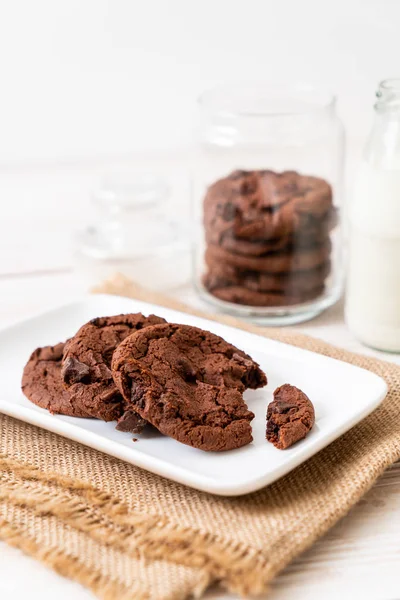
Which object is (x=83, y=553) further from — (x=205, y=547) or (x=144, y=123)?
(x=144, y=123)

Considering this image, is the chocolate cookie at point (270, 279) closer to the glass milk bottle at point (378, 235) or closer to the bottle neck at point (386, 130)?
the glass milk bottle at point (378, 235)

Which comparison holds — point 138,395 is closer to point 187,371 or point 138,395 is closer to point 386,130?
point 187,371

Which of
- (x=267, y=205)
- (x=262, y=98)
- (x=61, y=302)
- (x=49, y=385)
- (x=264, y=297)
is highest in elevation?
(x=262, y=98)

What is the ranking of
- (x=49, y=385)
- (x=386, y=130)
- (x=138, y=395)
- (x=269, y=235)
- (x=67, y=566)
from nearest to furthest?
(x=67, y=566) < (x=138, y=395) < (x=49, y=385) < (x=386, y=130) < (x=269, y=235)

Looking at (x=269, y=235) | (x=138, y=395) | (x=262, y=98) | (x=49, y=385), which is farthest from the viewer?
(x=262, y=98)

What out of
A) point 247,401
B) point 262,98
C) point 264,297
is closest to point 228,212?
point 264,297

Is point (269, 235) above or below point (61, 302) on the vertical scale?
above

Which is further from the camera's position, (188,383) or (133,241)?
(133,241)

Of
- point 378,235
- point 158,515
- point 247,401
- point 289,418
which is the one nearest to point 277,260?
point 378,235
